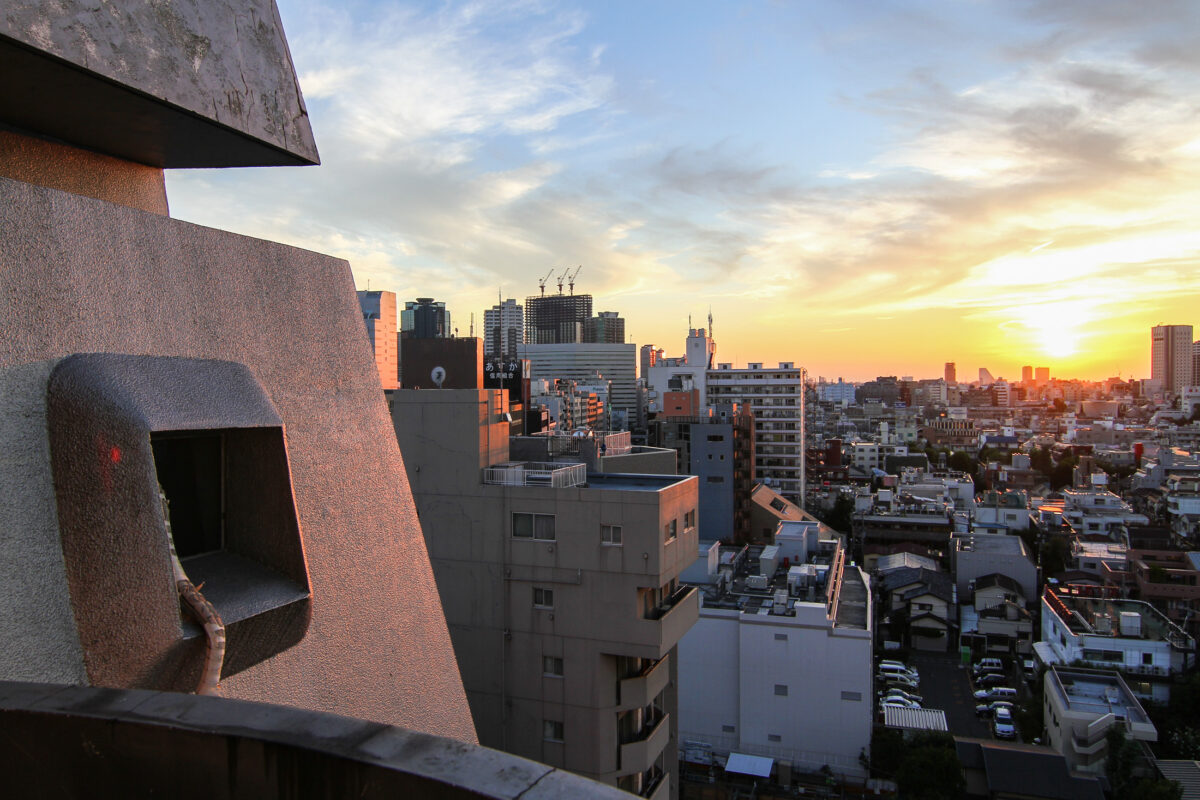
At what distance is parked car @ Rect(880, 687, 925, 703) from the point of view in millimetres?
26645

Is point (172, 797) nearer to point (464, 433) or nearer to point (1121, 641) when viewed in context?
point (464, 433)

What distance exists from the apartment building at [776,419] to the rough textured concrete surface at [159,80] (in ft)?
158

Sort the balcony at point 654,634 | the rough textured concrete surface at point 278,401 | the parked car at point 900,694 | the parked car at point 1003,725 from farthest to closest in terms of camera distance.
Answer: the parked car at point 900,694, the parked car at point 1003,725, the balcony at point 654,634, the rough textured concrete surface at point 278,401

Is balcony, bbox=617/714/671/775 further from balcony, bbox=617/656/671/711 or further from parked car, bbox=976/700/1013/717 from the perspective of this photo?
parked car, bbox=976/700/1013/717

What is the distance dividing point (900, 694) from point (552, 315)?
456 ft

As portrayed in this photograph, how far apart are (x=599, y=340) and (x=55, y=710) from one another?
149559 mm

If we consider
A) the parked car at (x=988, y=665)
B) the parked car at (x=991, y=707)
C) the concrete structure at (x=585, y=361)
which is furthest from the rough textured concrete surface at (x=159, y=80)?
the concrete structure at (x=585, y=361)

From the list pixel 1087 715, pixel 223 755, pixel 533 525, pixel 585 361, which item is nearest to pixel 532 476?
pixel 533 525

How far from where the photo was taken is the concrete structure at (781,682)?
2234 centimetres

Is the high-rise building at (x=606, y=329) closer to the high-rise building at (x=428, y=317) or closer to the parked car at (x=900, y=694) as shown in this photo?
the high-rise building at (x=428, y=317)

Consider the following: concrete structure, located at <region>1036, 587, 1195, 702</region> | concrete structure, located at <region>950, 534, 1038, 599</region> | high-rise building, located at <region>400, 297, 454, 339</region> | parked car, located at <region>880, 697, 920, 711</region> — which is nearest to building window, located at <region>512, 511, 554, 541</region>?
parked car, located at <region>880, 697, 920, 711</region>

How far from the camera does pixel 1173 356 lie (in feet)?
539

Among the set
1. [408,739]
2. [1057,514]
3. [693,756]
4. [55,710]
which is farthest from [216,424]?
[1057,514]

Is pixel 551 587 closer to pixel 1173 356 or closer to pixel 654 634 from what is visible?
pixel 654 634
